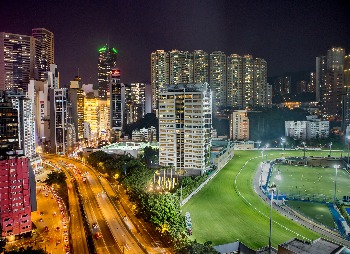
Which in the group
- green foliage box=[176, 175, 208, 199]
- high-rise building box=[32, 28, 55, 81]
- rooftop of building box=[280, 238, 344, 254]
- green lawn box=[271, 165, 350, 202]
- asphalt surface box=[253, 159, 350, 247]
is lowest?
Answer: asphalt surface box=[253, 159, 350, 247]

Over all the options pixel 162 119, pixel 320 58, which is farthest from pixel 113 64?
pixel 162 119

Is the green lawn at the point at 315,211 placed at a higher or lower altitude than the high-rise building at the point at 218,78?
lower

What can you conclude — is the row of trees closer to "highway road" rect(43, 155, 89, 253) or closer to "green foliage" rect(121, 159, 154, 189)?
"green foliage" rect(121, 159, 154, 189)

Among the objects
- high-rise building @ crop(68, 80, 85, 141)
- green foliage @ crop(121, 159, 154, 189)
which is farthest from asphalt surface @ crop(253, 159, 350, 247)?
high-rise building @ crop(68, 80, 85, 141)

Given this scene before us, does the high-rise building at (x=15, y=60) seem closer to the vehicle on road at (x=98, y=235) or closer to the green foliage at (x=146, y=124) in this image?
the green foliage at (x=146, y=124)

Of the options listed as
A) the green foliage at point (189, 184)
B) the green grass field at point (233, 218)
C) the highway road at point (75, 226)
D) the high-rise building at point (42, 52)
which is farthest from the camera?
the high-rise building at point (42, 52)

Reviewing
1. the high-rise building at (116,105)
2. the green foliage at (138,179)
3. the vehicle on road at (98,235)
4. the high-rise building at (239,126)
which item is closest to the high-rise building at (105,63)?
the high-rise building at (116,105)
